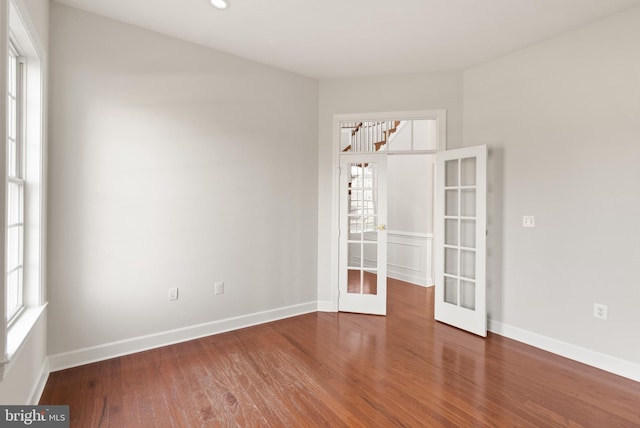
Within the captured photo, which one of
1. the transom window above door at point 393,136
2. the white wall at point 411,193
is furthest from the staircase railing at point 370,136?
the white wall at point 411,193

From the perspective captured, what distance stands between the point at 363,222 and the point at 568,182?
2.05 meters

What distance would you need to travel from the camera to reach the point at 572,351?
2910 millimetres

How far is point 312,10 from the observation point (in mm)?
2682

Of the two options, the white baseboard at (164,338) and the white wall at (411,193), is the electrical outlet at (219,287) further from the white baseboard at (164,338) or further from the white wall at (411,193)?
the white wall at (411,193)

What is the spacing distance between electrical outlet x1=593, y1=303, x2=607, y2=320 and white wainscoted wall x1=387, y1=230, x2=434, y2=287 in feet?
8.82

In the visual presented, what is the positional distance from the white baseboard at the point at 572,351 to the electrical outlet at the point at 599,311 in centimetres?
30

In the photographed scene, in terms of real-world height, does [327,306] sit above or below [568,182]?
below

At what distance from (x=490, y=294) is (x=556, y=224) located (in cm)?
100

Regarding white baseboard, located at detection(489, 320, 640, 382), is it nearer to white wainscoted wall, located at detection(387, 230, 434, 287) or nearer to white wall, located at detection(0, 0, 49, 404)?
white wainscoted wall, located at detection(387, 230, 434, 287)

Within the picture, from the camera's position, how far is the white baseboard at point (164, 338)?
2668mm

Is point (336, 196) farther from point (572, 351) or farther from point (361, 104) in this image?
point (572, 351)

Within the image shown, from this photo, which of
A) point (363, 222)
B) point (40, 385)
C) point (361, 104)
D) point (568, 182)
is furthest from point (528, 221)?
point (40, 385)

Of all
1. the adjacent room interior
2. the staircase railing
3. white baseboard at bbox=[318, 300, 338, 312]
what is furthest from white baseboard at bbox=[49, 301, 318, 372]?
the staircase railing

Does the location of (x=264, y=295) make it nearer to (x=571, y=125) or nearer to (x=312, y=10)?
(x=312, y=10)
